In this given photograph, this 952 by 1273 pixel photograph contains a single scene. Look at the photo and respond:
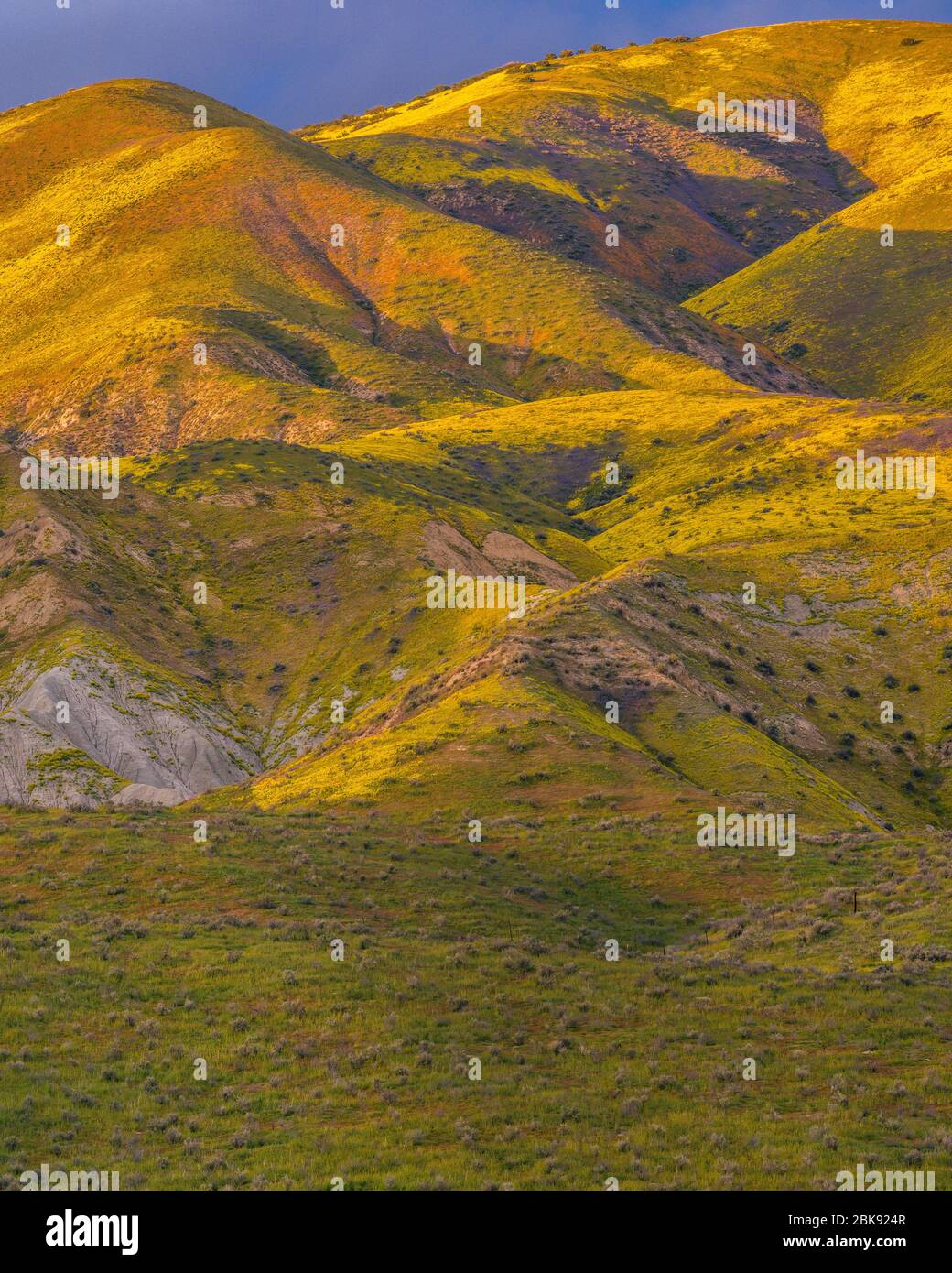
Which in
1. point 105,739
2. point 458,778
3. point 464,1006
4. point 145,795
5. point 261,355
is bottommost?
point 464,1006

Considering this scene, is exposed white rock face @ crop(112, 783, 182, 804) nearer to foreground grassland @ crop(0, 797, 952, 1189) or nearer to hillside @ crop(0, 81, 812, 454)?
foreground grassland @ crop(0, 797, 952, 1189)

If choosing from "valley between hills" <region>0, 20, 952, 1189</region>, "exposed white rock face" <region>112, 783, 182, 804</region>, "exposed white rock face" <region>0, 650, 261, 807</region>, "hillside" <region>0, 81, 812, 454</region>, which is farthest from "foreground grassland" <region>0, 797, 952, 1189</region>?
"hillside" <region>0, 81, 812, 454</region>

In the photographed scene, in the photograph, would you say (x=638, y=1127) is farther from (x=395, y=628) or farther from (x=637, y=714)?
(x=395, y=628)

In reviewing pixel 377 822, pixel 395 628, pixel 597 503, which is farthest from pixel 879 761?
pixel 597 503

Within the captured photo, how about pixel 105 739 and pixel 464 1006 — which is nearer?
pixel 464 1006

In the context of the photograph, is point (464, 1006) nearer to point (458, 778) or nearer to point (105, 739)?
point (458, 778)

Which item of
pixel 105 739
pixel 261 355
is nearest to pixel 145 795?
pixel 105 739

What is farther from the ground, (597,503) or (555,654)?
(597,503)

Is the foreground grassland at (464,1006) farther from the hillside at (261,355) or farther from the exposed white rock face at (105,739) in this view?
the hillside at (261,355)
